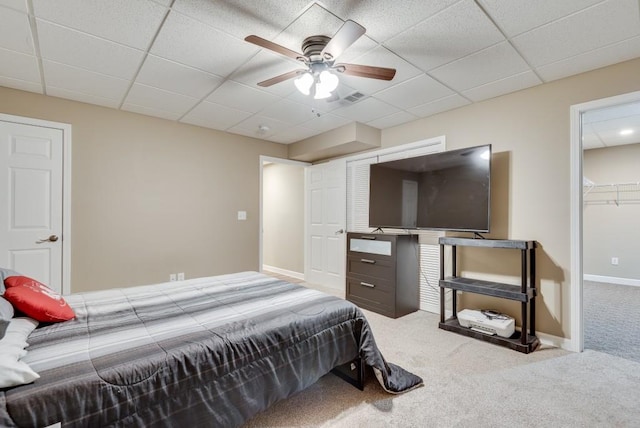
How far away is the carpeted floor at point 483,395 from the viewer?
1.74m

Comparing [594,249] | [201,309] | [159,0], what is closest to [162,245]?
[201,309]

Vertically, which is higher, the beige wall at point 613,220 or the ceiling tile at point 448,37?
the ceiling tile at point 448,37

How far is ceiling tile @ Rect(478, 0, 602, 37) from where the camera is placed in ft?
5.91

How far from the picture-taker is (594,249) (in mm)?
5535

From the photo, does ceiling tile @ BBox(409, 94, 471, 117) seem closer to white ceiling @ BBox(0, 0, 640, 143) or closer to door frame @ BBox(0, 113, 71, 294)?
white ceiling @ BBox(0, 0, 640, 143)

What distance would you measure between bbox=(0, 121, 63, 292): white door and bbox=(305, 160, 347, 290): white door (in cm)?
345

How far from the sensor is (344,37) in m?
1.75

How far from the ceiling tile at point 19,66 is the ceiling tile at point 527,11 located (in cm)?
345

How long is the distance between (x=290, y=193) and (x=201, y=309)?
4.31 m

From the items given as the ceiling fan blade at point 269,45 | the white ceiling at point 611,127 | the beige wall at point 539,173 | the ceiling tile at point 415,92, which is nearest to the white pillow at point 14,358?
the ceiling fan blade at point 269,45

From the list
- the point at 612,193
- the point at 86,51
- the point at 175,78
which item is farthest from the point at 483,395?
the point at 612,193

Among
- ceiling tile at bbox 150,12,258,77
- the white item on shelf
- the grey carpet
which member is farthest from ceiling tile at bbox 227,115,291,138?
the grey carpet

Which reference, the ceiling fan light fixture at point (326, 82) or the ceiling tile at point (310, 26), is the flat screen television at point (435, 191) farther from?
the ceiling tile at point (310, 26)

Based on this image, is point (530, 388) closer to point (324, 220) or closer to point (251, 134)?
point (324, 220)
